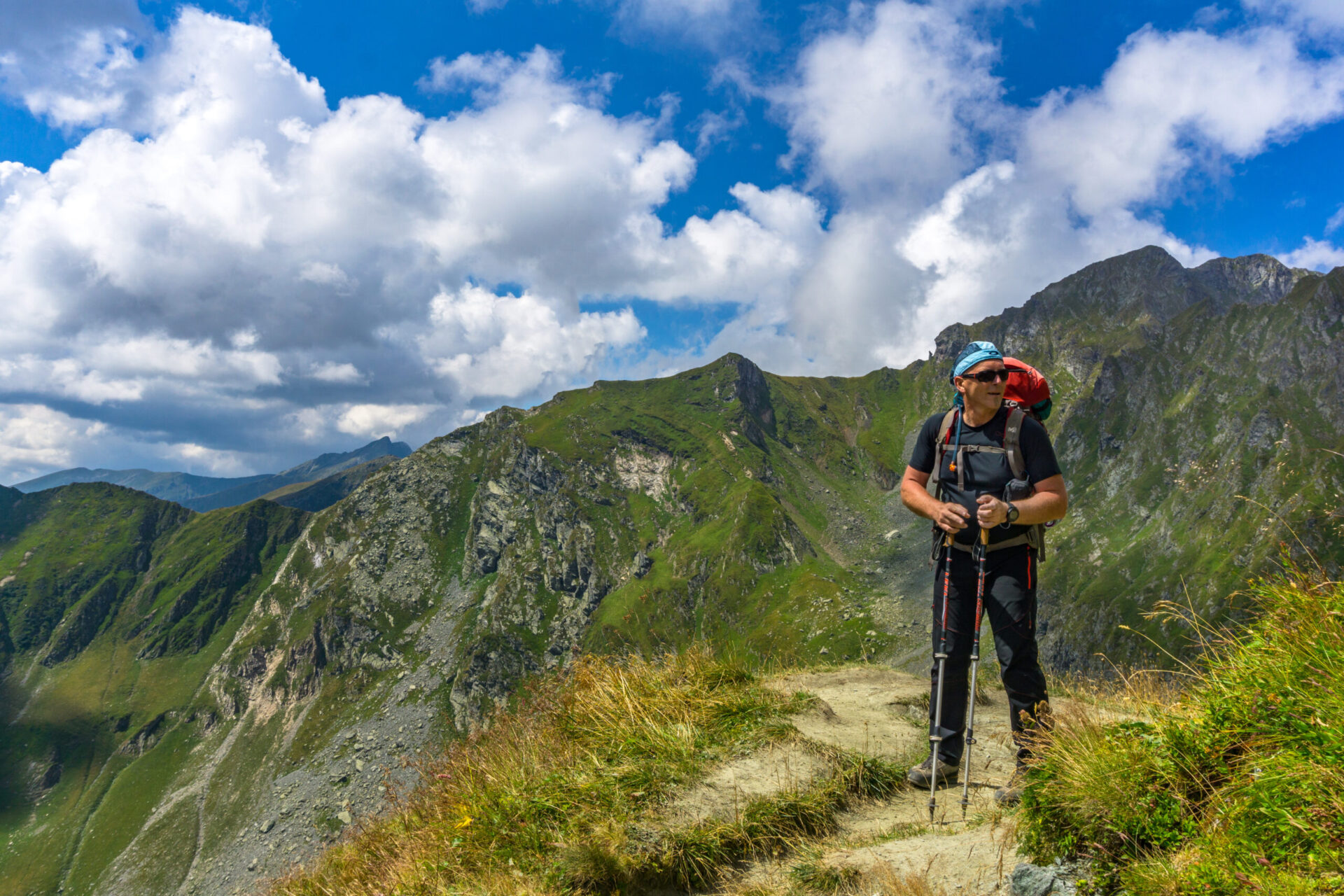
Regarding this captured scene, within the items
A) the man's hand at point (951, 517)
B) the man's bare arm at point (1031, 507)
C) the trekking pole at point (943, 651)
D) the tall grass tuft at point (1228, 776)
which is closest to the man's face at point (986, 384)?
the man's bare arm at point (1031, 507)

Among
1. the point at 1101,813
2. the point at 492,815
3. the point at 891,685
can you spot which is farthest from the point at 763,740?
the point at 891,685

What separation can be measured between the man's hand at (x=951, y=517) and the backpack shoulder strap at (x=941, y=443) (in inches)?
24.4

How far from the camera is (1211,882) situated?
2932 mm

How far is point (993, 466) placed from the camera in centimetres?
603

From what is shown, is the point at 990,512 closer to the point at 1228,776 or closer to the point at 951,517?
the point at 951,517

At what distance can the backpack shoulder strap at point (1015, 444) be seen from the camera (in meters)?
5.95

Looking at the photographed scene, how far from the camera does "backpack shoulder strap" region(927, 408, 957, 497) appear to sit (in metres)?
6.48

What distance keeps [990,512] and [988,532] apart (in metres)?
0.39

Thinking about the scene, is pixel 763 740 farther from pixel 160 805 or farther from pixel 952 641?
pixel 160 805

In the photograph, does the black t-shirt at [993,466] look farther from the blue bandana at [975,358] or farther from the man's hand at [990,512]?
the blue bandana at [975,358]

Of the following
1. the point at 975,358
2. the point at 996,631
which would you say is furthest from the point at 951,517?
the point at 975,358

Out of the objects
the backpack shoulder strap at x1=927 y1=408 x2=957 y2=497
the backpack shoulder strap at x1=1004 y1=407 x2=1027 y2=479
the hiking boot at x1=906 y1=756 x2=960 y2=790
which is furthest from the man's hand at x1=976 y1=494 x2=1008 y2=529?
the hiking boot at x1=906 y1=756 x2=960 y2=790

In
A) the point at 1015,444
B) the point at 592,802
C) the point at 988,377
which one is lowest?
the point at 592,802

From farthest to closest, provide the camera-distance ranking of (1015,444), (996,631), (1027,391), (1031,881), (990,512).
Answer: (1027,391) → (1015,444) → (996,631) → (990,512) → (1031,881)
